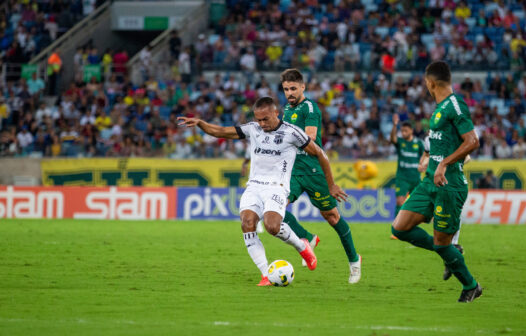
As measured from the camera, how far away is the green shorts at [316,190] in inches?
426

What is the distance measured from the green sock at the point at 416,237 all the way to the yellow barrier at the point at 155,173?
15.0m

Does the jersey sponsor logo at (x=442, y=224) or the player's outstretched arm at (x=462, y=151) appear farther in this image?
the jersey sponsor logo at (x=442, y=224)

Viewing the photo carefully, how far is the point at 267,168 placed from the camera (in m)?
10.1

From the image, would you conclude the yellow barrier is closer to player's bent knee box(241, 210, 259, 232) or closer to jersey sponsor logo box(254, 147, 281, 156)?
jersey sponsor logo box(254, 147, 281, 156)

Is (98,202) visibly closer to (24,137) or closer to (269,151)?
(24,137)

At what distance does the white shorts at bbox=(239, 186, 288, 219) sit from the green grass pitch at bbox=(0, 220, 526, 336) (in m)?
0.93

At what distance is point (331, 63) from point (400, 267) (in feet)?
63.8

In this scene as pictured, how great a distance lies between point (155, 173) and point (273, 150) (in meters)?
15.9

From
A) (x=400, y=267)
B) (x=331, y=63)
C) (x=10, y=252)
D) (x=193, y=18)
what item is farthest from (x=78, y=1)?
(x=400, y=267)

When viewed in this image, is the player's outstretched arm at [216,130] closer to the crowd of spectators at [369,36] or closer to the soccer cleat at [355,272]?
the soccer cleat at [355,272]

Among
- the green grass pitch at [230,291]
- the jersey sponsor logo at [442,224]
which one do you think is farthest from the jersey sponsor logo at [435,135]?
the green grass pitch at [230,291]

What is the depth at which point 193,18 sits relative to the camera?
1368 inches

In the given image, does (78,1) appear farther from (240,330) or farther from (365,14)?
(240,330)

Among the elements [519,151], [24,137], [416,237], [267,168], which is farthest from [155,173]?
[416,237]
